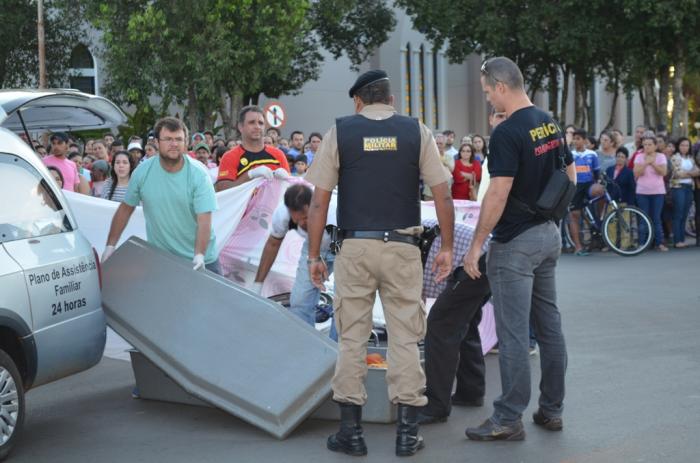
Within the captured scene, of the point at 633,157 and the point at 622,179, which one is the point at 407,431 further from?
the point at 633,157

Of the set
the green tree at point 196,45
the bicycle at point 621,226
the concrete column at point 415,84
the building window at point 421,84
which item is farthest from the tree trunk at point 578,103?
the bicycle at point 621,226

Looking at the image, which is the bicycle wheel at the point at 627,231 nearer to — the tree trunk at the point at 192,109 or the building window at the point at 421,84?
the tree trunk at the point at 192,109

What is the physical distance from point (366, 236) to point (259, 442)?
1345 mm

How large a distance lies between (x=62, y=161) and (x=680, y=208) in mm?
9693

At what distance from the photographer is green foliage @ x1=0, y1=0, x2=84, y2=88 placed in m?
40.2

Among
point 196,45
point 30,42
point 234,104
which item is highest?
point 30,42

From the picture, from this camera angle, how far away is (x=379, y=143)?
5.79 metres

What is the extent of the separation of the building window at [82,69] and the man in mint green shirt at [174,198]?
3700 cm

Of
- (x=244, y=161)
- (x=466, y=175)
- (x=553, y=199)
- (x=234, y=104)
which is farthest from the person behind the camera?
(x=234, y=104)

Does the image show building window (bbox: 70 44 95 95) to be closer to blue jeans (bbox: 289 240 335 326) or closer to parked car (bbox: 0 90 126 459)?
blue jeans (bbox: 289 240 335 326)

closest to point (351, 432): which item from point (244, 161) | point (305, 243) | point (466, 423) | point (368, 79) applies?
point (466, 423)

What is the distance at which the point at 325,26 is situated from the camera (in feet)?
143

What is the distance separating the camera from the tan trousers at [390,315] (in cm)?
582

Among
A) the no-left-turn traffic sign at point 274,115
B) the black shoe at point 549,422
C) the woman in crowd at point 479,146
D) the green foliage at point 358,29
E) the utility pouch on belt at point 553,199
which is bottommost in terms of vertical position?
the black shoe at point 549,422
